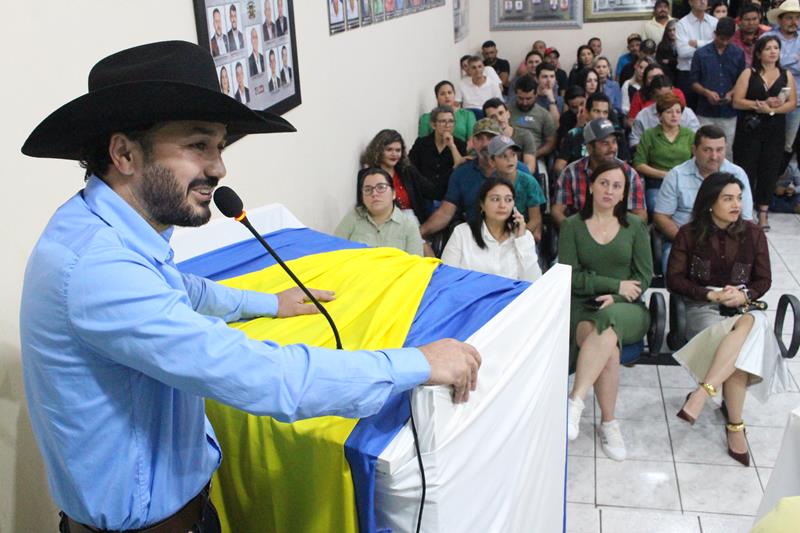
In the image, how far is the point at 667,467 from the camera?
9.68 feet

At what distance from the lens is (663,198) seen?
4113 mm

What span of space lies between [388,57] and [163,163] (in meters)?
3.97

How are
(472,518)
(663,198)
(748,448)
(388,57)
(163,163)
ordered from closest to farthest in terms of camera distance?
(163,163), (472,518), (748,448), (663,198), (388,57)

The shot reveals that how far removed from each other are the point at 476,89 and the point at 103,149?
233 inches

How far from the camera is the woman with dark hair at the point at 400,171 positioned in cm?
420

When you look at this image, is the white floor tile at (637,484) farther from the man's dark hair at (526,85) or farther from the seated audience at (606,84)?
the seated audience at (606,84)

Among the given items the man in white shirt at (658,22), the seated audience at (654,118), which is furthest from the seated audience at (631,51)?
the seated audience at (654,118)

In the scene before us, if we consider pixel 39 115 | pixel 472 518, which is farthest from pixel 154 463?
pixel 39 115

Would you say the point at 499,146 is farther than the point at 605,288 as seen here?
Yes

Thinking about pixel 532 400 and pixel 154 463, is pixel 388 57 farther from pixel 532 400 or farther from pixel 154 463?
pixel 154 463

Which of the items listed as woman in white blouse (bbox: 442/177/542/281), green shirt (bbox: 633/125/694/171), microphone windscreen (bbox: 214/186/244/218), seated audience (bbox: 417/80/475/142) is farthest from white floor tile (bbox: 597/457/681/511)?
seated audience (bbox: 417/80/475/142)

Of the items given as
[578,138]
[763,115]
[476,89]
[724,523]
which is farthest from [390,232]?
[476,89]

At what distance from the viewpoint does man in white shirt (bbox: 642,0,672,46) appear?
8.15 metres

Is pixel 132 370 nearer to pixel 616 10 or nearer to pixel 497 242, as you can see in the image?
pixel 497 242
